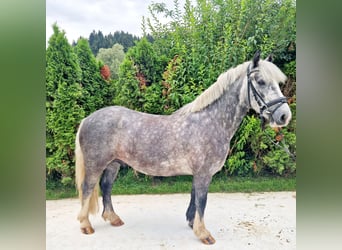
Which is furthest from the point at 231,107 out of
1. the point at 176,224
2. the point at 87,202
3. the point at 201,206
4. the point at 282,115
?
the point at 87,202

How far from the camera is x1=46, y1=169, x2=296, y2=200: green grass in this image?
360cm

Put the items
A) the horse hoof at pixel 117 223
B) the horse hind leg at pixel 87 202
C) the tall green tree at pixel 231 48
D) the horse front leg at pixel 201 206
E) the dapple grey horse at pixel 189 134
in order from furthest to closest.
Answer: the tall green tree at pixel 231 48, the horse hoof at pixel 117 223, the horse hind leg at pixel 87 202, the horse front leg at pixel 201 206, the dapple grey horse at pixel 189 134

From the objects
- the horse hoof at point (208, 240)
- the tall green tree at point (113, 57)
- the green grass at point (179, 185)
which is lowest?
the horse hoof at point (208, 240)

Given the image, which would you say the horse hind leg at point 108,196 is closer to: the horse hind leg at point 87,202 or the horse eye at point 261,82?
the horse hind leg at point 87,202

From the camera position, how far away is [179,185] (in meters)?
3.64

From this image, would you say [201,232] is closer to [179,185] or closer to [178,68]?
[179,185]

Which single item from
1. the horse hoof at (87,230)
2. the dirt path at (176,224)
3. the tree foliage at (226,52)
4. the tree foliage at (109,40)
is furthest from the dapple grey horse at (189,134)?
the tree foliage at (109,40)

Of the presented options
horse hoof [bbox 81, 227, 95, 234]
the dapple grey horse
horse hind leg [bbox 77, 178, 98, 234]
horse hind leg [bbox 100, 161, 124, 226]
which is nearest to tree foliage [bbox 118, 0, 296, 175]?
the dapple grey horse

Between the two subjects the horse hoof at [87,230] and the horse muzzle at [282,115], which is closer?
the horse muzzle at [282,115]

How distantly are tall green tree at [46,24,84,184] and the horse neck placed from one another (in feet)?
6.23

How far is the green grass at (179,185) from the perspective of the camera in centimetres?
360

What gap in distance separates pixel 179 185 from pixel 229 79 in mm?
1716
